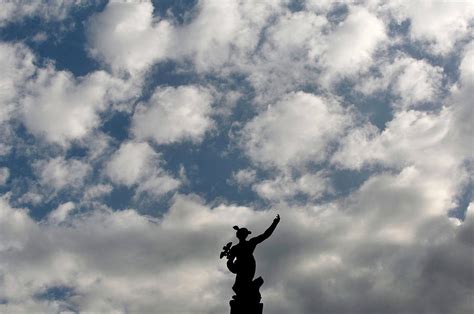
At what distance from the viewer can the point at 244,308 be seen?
26609 millimetres

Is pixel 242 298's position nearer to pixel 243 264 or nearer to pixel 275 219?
pixel 243 264

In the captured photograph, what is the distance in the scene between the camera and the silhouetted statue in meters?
26.7

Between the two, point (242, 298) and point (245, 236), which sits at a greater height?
point (245, 236)

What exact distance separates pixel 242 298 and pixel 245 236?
8.33 ft

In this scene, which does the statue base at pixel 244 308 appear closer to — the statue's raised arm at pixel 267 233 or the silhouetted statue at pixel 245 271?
the silhouetted statue at pixel 245 271

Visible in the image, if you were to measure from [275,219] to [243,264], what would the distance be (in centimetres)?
214

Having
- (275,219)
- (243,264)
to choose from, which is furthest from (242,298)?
(275,219)

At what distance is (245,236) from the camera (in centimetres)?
2825

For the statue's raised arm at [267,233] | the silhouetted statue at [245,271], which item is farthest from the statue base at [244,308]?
the statue's raised arm at [267,233]

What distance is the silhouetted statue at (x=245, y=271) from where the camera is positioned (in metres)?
26.7

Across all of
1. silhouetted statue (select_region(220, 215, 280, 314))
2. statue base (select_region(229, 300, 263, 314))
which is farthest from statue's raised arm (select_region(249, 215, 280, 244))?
statue base (select_region(229, 300, 263, 314))

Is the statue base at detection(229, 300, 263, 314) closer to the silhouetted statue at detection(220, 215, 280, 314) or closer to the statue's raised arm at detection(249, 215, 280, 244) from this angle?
the silhouetted statue at detection(220, 215, 280, 314)

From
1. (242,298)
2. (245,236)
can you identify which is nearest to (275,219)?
(245,236)

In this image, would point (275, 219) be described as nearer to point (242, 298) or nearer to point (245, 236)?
point (245, 236)
